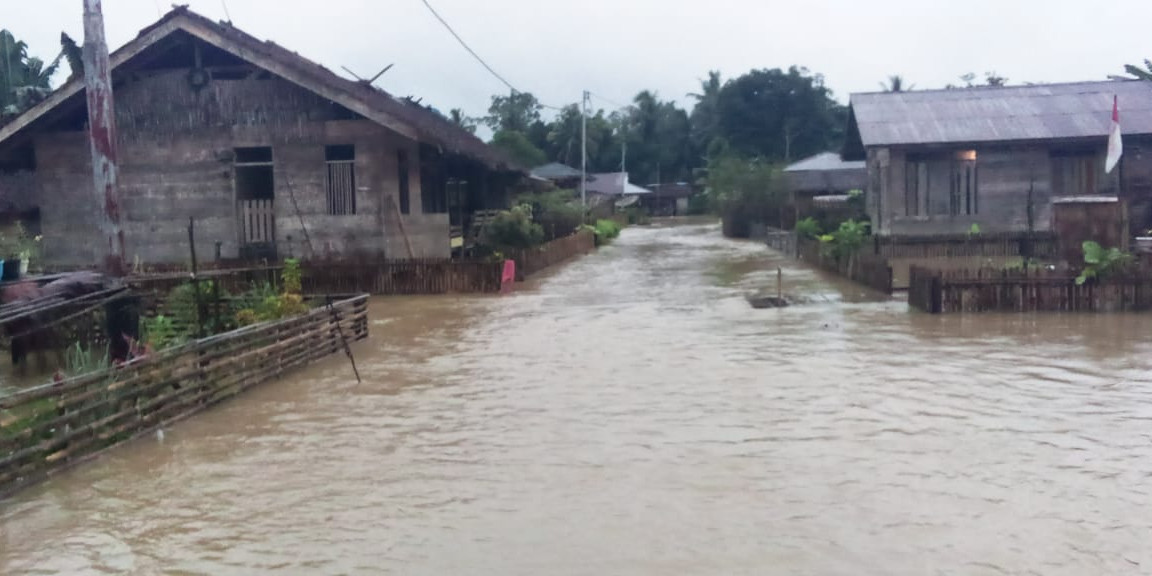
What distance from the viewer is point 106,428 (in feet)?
29.9

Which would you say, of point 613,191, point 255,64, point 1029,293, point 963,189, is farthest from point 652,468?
point 613,191

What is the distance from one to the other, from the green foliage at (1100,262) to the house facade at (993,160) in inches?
416

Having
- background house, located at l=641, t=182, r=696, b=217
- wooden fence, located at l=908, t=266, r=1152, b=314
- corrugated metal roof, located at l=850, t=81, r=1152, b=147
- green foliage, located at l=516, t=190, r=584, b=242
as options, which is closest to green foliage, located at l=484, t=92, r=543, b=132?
background house, located at l=641, t=182, r=696, b=217

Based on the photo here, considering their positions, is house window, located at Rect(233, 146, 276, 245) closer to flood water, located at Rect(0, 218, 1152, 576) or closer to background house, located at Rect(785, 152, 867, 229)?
flood water, located at Rect(0, 218, 1152, 576)

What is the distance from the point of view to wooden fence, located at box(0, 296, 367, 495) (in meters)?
8.07

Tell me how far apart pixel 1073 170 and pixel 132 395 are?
83.8ft

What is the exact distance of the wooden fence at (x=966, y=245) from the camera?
25.8m

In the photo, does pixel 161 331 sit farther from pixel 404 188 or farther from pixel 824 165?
pixel 824 165

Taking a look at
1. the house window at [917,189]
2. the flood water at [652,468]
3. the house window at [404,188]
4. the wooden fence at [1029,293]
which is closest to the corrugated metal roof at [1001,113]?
the house window at [917,189]

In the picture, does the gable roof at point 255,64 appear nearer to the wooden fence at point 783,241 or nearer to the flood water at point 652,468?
the flood water at point 652,468

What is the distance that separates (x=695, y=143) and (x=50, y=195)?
77068 mm

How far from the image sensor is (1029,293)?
1689cm

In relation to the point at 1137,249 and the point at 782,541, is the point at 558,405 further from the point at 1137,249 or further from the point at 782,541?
the point at 1137,249

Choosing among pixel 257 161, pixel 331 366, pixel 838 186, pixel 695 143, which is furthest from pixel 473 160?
pixel 695 143
